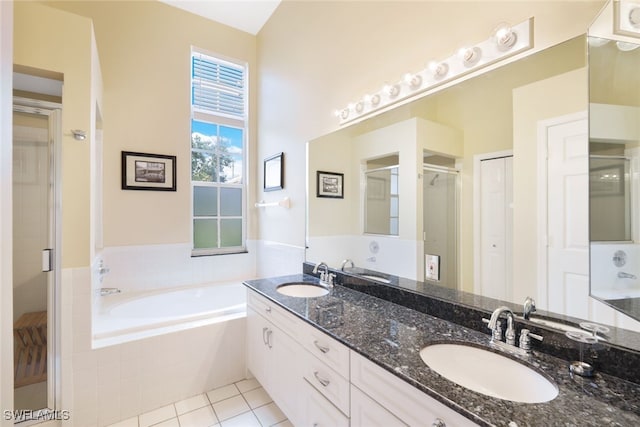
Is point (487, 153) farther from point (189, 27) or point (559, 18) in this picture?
point (189, 27)

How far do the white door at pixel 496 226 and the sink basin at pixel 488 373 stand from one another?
31 centimetres

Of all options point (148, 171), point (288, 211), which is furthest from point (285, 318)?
point (148, 171)

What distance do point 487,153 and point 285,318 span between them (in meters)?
1.38

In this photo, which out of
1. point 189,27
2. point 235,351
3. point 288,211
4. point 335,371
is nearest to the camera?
point 335,371

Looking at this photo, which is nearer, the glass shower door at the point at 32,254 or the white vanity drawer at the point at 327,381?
the white vanity drawer at the point at 327,381

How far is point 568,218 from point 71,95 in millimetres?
2723

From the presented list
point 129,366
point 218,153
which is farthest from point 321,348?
point 218,153

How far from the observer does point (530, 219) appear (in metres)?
1.15

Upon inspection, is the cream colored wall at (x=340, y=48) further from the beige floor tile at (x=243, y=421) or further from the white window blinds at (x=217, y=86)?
the beige floor tile at (x=243, y=421)

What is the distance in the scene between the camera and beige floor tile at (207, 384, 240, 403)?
2125 mm

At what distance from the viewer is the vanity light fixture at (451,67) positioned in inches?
45.3

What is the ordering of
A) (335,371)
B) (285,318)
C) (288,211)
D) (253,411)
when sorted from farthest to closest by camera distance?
1. (288,211)
2. (253,411)
3. (285,318)
4. (335,371)

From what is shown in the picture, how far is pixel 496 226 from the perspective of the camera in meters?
1.26

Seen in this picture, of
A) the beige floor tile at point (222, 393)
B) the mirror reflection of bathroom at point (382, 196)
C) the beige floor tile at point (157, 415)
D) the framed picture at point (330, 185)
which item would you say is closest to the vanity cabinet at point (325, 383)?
the beige floor tile at point (222, 393)
